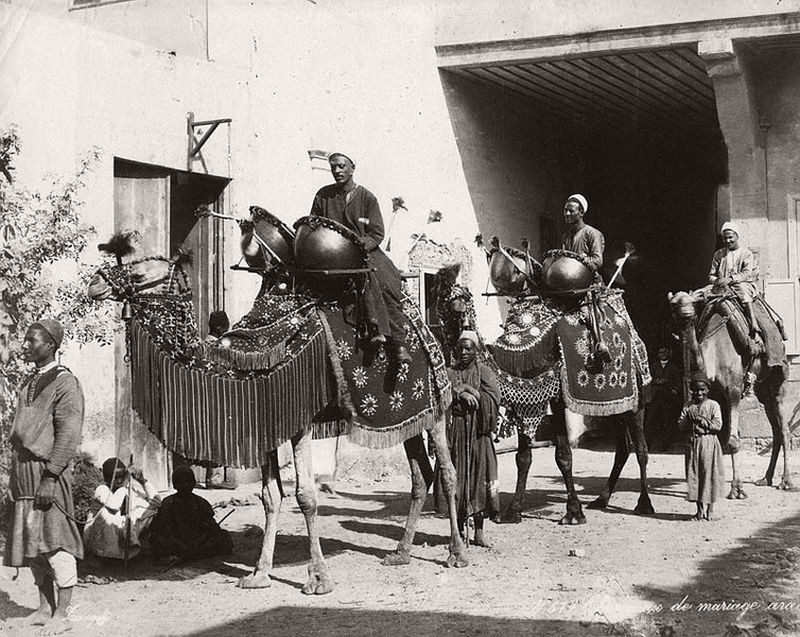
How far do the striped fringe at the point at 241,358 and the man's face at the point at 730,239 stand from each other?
6640 mm

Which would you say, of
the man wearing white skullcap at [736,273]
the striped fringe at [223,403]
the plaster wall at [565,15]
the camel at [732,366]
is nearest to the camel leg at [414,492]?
the striped fringe at [223,403]

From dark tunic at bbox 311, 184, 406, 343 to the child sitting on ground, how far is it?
3.31 m

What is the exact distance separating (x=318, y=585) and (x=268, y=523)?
0.59m

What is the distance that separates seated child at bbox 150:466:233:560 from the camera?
7723 mm

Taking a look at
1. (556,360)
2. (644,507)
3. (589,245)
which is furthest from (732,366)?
(556,360)

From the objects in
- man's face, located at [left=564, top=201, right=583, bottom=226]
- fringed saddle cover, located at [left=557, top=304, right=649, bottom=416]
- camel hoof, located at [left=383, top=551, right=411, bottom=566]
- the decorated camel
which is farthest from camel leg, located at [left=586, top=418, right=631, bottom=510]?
A: camel hoof, located at [left=383, top=551, right=411, bottom=566]

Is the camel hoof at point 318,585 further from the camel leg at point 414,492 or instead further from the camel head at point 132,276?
the camel head at point 132,276

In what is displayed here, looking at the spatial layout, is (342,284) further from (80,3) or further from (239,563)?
(80,3)

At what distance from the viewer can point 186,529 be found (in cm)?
784

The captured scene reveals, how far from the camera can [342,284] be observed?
7.41 metres

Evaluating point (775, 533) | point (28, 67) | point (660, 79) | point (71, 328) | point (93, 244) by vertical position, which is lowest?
point (775, 533)

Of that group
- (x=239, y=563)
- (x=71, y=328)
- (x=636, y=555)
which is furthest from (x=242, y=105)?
(x=636, y=555)

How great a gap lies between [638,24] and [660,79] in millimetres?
2385

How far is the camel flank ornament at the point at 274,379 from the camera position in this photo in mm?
6535
